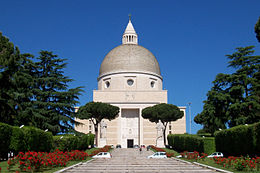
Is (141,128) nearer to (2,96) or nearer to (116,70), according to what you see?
(116,70)

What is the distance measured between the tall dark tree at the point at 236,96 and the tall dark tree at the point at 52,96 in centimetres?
1504

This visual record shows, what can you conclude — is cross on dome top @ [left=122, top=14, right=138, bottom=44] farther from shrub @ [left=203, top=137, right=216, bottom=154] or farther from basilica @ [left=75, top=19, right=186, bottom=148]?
shrub @ [left=203, top=137, right=216, bottom=154]

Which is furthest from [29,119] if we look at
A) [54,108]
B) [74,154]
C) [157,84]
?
[157,84]

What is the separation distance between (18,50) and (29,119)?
22.2 ft

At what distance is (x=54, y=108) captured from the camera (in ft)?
104

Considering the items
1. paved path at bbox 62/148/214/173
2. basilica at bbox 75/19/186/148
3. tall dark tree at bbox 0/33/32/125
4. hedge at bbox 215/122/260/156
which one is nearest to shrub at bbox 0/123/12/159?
paved path at bbox 62/148/214/173

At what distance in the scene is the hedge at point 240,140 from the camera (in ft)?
66.6

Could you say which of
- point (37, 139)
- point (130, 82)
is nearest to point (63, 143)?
point (37, 139)

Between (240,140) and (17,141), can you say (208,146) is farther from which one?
(17,141)

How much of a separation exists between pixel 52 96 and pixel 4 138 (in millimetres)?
14433

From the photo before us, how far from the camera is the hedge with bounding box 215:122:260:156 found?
66.6 feet

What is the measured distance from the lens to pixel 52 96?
3238 cm

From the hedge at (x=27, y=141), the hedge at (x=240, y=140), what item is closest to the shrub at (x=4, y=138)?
the hedge at (x=27, y=141)

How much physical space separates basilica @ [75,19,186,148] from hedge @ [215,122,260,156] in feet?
79.2
